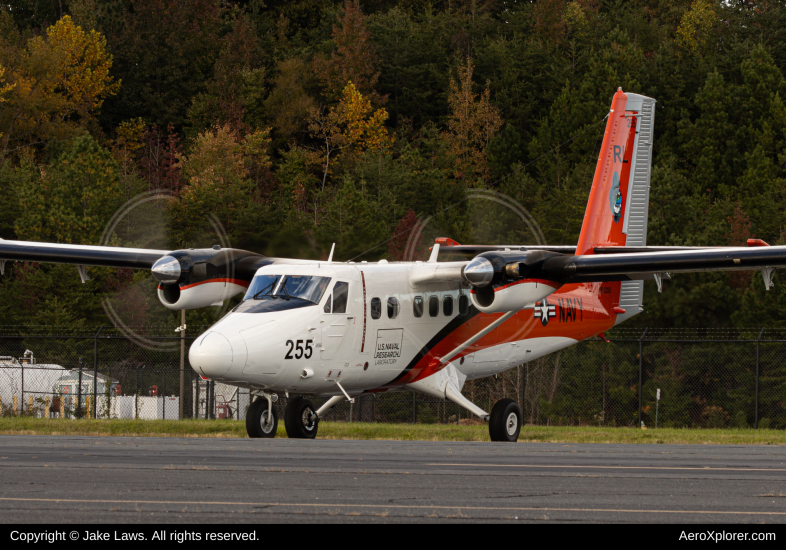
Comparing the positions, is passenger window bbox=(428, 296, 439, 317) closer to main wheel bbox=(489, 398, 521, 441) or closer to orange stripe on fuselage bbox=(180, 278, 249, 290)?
main wheel bbox=(489, 398, 521, 441)

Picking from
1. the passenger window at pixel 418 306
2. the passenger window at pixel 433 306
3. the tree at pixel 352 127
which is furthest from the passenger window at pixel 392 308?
the tree at pixel 352 127

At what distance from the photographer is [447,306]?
21578 millimetres

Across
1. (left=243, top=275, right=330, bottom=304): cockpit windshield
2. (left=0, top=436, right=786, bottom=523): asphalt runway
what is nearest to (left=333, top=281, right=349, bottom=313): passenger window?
(left=243, top=275, right=330, bottom=304): cockpit windshield

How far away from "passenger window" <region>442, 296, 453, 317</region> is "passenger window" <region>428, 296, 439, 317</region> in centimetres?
19

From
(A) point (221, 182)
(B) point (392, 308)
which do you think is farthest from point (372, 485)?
(A) point (221, 182)

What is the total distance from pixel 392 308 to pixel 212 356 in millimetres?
4657

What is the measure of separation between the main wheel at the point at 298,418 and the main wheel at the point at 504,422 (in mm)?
3591

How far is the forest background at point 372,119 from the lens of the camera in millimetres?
60594

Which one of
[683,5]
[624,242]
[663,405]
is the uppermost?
[683,5]

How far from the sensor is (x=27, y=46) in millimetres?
91438

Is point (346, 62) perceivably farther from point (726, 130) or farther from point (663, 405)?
point (663, 405)

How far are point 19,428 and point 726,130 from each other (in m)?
67.4

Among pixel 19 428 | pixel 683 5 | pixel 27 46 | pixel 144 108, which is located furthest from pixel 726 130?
pixel 19 428

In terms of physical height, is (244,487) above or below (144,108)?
below
